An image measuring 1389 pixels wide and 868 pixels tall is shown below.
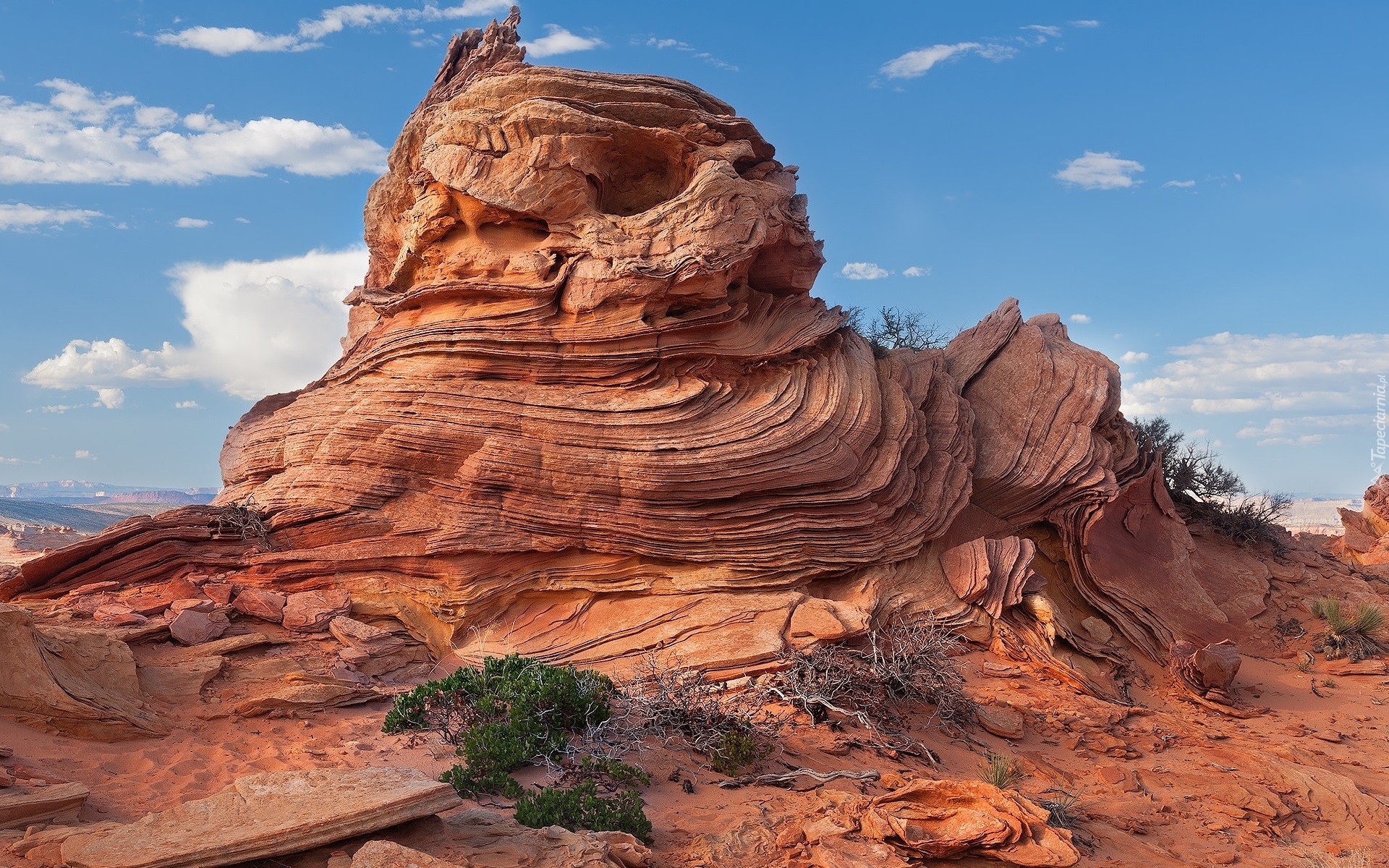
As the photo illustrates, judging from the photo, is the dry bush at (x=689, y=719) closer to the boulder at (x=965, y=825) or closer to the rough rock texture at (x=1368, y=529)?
the boulder at (x=965, y=825)

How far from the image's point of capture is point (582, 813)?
6871 mm

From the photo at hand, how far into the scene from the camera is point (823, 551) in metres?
12.3

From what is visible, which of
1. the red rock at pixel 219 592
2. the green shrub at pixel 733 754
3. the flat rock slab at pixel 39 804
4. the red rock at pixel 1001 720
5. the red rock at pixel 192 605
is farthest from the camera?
the red rock at pixel 219 592

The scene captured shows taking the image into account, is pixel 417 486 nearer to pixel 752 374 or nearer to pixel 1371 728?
pixel 752 374

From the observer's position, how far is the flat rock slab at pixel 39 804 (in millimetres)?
5812

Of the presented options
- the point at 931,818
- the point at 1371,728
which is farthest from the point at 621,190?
the point at 1371,728

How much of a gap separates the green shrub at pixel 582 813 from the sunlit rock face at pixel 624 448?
3.36 meters

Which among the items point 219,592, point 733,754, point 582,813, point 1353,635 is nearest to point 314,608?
point 219,592

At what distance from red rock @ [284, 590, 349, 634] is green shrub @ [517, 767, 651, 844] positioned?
444 cm

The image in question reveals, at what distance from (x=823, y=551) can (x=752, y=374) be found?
278 cm

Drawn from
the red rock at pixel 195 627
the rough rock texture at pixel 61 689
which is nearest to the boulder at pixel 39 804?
the rough rock texture at pixel 61 689

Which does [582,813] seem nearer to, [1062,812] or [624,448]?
[1062,812]

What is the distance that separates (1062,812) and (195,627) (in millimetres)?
8855

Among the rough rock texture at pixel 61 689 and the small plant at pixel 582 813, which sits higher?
the rough rock texture at pixel 61 689
